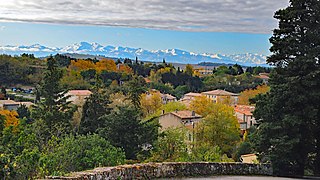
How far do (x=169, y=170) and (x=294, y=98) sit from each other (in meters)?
6.75

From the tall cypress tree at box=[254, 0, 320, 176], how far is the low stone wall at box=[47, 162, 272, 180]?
1.19 metres

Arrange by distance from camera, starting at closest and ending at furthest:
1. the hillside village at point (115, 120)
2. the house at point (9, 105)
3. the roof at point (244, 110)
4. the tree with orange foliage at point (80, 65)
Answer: the hillside village at point (115, 120) → the roof at point (244, 110) → the house at point (9, 105) → the tree with orange foliage at point (80, 65)

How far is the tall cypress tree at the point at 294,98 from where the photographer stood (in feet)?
51.9

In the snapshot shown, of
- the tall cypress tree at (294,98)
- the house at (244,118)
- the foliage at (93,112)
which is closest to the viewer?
the tall cypress tree at (294,98)

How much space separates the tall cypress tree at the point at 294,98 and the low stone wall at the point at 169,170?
3.90 feet

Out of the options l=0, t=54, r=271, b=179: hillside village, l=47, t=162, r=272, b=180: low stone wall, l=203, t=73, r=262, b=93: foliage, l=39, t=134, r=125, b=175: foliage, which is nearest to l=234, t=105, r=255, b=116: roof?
l=0, t=54, r=271, b=179: hillside village

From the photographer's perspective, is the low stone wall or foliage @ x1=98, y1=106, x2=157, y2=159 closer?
the low stone wall

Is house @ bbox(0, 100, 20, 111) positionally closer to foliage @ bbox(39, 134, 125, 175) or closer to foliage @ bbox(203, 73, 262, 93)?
foliage @ bbox(203, 73, 262, 93)

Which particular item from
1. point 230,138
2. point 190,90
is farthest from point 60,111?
point 190,90

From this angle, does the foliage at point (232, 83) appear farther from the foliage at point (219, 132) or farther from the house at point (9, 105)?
the foliage at point (219, 132)

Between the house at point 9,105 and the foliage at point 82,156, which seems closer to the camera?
the foliage at point 82,156

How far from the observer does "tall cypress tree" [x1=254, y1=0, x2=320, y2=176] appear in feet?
51.9

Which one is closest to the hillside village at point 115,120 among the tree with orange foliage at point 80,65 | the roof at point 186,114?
the roof at point 186,114

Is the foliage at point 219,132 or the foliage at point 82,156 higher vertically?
the foliage at point 82,156
